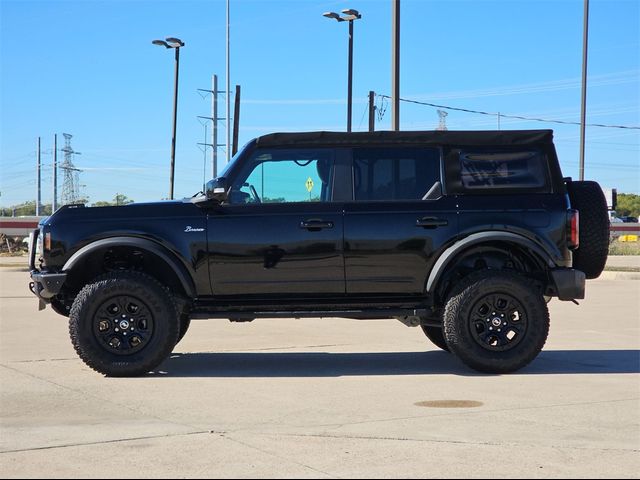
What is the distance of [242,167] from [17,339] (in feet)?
13.4

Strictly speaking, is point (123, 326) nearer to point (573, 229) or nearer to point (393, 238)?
point (393, 238)

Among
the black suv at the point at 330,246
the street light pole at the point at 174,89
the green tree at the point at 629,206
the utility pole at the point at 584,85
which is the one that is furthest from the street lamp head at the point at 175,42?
the green tree at the point at 629,206

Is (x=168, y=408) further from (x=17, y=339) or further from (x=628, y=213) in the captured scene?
(x=628, y=213)

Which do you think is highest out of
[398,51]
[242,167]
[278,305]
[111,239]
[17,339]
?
[398,51]

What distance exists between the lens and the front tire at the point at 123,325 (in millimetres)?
8227

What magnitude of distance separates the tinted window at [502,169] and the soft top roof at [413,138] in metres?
0.10

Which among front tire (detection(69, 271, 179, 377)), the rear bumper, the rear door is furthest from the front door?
the rear bumper

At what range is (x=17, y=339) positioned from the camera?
35.9 ft

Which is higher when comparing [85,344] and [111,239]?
[111,239]

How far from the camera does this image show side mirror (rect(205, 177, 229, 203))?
838 centimetres

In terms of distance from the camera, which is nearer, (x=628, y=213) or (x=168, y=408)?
(x=168, y=408)

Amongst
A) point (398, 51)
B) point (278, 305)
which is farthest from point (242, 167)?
point (398, 51)

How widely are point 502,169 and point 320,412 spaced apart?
3.26m

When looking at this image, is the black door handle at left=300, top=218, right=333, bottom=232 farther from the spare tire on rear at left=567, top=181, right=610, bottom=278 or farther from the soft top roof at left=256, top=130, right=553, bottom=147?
the spare tire on rear at left=567, top=181, right=610, bottom=278
